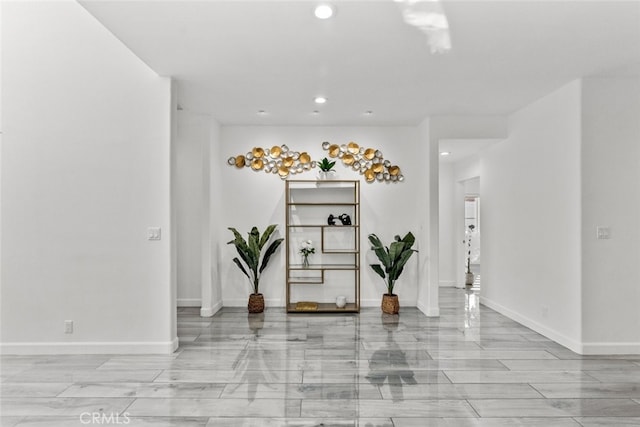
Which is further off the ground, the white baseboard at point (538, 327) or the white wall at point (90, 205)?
the white wall at point (90, 205)

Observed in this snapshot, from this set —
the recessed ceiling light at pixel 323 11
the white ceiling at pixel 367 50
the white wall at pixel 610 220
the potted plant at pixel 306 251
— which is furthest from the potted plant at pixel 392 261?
the recessed ceiling light at pixel 323 11

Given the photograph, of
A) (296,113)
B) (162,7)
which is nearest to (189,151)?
(296,113)

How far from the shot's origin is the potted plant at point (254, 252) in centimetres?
540

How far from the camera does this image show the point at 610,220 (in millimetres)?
3826

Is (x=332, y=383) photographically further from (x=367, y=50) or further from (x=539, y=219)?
(x=539, y=219)

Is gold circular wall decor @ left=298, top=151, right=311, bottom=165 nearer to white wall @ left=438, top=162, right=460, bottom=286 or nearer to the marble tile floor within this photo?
the marble tile floor

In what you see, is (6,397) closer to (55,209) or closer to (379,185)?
(55,209)

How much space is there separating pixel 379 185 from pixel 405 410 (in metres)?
3.68

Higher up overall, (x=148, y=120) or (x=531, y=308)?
(x=148, y=120)

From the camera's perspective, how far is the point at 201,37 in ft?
9.86

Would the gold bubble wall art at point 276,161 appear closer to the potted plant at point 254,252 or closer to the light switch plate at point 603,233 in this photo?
the potted plant at point 254,252

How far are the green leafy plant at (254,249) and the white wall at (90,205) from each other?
5.33ft

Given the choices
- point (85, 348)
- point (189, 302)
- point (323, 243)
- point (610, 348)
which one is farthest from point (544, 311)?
point (85, 348)

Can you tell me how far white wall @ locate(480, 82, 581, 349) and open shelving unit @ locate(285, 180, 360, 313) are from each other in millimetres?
1974
